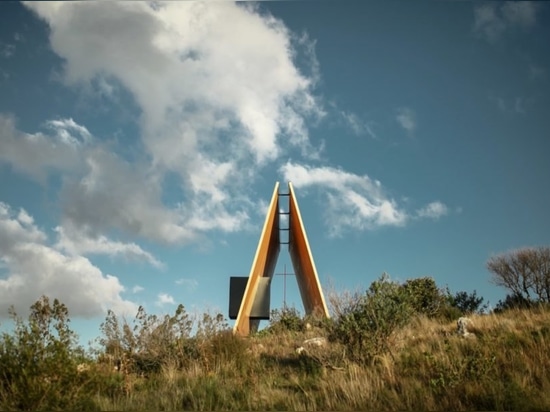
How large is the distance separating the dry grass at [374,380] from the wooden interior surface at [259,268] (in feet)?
19.1

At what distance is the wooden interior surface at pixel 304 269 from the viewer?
15.3 metres

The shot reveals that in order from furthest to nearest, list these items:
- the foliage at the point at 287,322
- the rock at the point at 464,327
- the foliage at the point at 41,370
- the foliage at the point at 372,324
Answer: the foliage at the point at 287,322 → the rock at the point at 464,327 → the foliage at the point at 372,324 → the foliage at the point at 41,370

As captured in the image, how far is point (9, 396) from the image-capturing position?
5293 mm

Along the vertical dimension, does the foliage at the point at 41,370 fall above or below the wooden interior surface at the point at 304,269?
below

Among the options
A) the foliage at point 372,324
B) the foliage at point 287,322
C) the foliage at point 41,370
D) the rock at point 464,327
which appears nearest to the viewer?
the foliage at point 41,370

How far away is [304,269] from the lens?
17922 mm

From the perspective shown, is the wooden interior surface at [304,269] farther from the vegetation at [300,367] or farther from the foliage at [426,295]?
the vegetation at [300,367]

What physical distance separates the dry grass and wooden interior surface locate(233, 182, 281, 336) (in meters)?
5.83

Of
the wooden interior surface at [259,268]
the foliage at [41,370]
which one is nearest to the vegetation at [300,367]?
the foliage at [41,370]

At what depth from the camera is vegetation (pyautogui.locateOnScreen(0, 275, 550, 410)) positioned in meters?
5.32

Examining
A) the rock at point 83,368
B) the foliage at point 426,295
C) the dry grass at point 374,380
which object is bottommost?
the dry grass at point 374,380

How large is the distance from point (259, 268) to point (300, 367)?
30.4ft

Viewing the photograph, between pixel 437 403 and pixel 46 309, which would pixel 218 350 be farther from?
pixel 437 403

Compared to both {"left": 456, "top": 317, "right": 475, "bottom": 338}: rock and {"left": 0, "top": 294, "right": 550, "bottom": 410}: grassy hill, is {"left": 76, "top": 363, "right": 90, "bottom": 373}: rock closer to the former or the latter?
{"left": 0, "top": 294, "right": 550, "bottom": 410}: grassy hill
